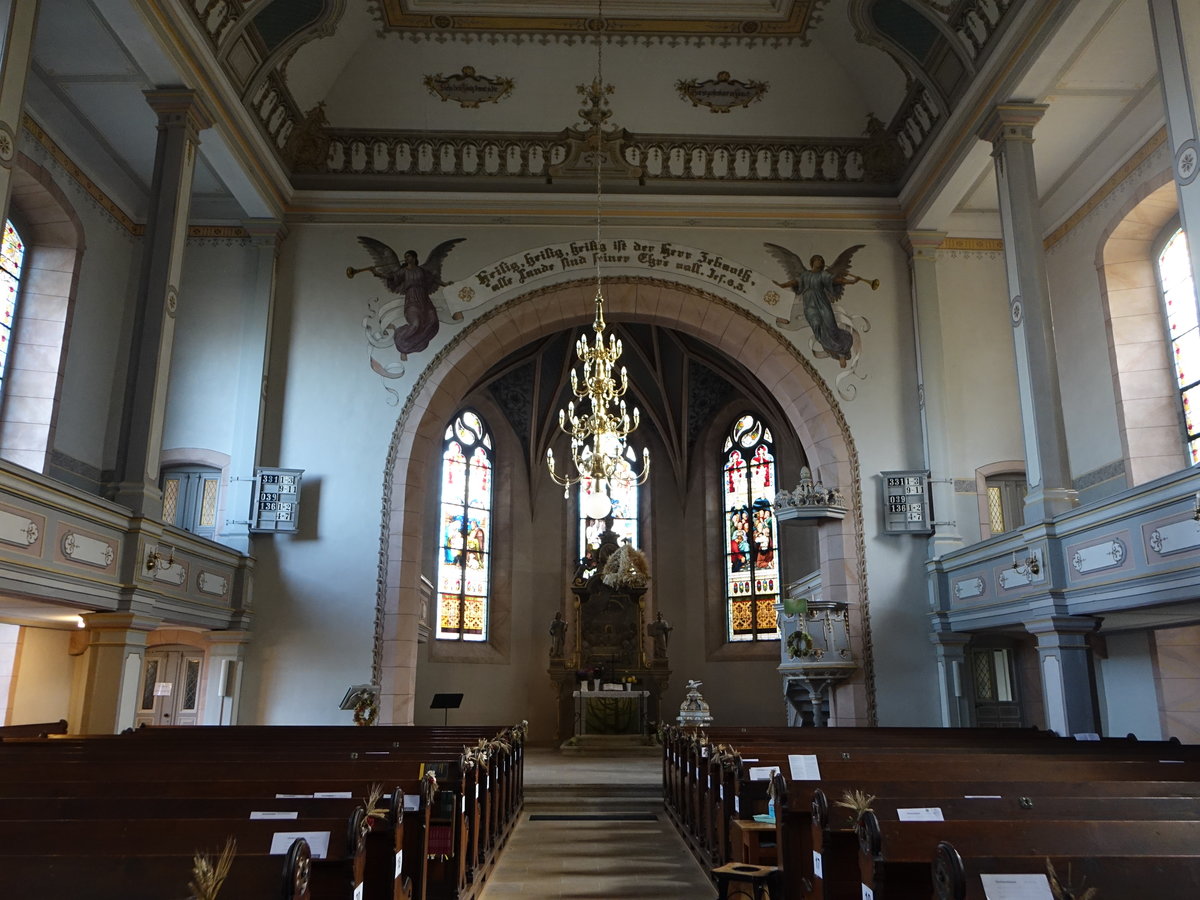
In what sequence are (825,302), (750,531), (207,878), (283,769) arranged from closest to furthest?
(207,878) < (283,769) < (825,302) < (750,531)

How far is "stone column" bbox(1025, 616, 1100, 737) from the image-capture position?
8.84m

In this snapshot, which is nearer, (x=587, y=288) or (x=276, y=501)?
(x=276, y=501)

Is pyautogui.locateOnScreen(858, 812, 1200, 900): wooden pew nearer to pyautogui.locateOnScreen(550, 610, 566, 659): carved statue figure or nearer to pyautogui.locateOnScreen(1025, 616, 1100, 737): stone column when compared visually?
pyautogui.locateOnScreen(1025, 616, 1100, 737): stone column

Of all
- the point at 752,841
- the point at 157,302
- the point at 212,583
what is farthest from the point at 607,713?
the point at 752,841

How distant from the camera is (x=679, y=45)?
13508mm

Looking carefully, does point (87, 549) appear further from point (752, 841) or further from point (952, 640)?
point (952, 640)

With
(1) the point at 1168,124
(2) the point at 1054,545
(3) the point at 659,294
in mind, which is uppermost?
(3) the point at 659,294

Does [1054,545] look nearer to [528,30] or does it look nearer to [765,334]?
[765,334]

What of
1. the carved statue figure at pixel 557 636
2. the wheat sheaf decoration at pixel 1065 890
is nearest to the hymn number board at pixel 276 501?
the carved statue figure at pixel 557 636

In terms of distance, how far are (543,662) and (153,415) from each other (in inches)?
448

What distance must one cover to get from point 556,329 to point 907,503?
5571 millimetres

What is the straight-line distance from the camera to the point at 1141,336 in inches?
471

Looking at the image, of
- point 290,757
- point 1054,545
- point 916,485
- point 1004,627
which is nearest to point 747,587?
point 916,485

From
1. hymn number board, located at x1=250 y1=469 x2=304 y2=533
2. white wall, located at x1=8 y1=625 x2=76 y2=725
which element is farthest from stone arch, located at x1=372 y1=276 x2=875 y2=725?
white wall, located at x1=8 y1=625 x2=76 y2=725
